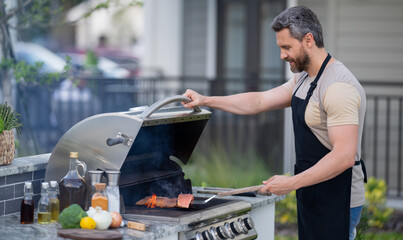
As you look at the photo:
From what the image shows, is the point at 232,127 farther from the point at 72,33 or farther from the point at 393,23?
the point at 72,33

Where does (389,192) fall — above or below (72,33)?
below

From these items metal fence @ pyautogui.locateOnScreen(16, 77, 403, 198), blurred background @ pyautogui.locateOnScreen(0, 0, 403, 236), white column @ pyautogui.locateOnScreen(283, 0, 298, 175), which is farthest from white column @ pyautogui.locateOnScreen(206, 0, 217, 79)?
white column @ pyautogui.locateOnScreen(283, 0, 298, 175)

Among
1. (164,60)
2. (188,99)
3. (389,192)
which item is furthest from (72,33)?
(188,99)

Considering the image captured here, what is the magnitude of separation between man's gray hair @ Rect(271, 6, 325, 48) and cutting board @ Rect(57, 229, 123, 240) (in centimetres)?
136

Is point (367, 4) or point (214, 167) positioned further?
point (367, 4)

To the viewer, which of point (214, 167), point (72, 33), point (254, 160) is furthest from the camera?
point (72, 33)

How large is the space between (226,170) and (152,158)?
2831 millimetres

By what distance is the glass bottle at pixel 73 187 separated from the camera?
337 centimetres

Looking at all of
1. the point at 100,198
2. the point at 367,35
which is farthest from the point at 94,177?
the point at 367,35

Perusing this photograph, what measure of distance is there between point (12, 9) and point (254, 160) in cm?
292

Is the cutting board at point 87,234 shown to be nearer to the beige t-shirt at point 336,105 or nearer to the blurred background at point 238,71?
the beige t-shirt at point 336,105

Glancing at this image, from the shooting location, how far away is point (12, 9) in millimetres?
6082

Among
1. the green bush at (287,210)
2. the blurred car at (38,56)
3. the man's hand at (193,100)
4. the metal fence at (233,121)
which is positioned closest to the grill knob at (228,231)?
the man's hand at (193,100)

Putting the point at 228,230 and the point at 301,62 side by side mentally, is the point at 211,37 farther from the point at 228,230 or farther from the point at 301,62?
the point at 228,230
